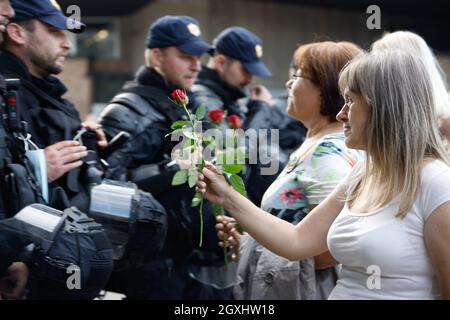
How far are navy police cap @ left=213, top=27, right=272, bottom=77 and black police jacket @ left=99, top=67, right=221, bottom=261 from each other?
1233mm

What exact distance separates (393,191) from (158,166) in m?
1.74

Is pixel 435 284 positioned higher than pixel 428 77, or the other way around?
pixel 428 77

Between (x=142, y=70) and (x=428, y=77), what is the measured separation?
2.17 metres

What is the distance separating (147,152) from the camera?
4.20 metres

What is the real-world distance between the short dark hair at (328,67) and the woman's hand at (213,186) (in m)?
0.76

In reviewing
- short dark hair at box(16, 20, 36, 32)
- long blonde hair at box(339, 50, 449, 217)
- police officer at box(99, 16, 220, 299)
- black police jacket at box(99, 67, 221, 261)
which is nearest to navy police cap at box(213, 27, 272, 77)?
police officer at box(99, 16, 220, 299)

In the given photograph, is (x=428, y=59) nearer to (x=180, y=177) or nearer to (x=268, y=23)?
(x=180, y=177)

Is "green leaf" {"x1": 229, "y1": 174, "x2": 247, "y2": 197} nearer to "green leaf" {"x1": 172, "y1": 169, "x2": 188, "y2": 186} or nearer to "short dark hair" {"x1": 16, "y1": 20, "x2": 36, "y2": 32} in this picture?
"green leaf" {"x1": 172, "y1": 169, "x2": 188, "y2": 186}

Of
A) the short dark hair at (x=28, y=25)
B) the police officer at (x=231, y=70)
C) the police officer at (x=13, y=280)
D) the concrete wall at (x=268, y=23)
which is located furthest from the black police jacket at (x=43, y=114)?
the concrete wall at (x=268, y=23)

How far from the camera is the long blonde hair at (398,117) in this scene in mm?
2609

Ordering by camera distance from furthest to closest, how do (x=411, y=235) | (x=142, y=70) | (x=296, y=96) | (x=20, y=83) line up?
1. (x=142, y=70)
2. (x=296, y=96)
3. (x=20, y=83)
4. (x=411, y=235)

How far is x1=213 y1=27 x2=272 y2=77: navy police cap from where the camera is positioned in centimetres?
549
